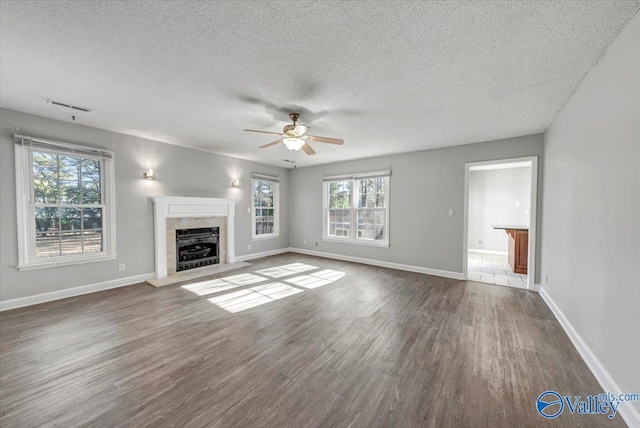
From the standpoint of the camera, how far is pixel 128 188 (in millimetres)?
4270

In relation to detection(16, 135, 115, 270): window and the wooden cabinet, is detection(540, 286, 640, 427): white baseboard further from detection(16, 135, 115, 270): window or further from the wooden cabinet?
detection(16, 135, 115, 270): window

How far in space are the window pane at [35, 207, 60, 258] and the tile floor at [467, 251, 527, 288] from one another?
6.88m

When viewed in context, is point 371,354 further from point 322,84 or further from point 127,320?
point 127,320

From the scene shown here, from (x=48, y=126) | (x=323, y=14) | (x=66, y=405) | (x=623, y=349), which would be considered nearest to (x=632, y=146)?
(x=623, y=349)

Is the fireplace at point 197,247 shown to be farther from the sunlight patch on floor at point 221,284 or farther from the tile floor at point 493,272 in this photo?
the tile floor at point 493,272

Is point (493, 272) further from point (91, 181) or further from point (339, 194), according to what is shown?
point (91, 181)

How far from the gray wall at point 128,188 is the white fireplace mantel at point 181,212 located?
0.44ft

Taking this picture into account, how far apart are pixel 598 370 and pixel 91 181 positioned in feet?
21.2

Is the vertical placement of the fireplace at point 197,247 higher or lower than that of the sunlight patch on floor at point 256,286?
higher

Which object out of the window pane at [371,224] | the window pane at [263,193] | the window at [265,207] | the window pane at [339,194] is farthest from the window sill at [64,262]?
the window pane at [371,224]

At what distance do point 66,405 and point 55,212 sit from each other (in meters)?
3.19

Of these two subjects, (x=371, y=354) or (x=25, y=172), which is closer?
(x=371, y=354)

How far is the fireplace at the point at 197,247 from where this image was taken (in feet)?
16.5

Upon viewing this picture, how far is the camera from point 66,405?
1664 mm
